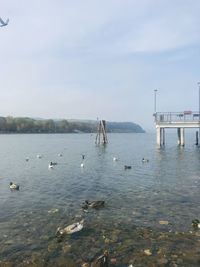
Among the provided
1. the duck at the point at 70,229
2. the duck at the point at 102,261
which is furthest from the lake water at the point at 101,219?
the duck at the point at 102,261

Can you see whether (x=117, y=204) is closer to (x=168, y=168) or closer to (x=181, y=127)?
(x=168, y=168)

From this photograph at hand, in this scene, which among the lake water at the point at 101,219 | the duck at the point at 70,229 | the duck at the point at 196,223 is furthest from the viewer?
the duck at the point at 196,223

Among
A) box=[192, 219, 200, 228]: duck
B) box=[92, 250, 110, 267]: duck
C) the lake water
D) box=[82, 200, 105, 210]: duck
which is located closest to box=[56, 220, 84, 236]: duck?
the lake water

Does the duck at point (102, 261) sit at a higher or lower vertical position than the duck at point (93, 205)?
lower

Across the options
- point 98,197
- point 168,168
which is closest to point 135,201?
point 98,197

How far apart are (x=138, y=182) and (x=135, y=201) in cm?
939

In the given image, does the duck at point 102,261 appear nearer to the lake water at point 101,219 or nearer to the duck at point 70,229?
the lake water at point 101,219

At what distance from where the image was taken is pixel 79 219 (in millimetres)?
21641

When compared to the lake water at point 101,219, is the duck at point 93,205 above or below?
above

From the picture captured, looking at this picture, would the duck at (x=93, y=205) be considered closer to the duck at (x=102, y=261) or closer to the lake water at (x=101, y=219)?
the lake water at (x=101, y=219)

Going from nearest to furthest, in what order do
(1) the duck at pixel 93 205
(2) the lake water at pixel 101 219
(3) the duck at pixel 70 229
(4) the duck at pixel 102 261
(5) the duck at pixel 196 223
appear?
(4) the duck at pixel 102 261 → (2) the lake water at pixel 101 219 → (3) the duck at pixel 70 229 → (5) the duck at pixel 196 223 → (1) the duck at pixel 93 205

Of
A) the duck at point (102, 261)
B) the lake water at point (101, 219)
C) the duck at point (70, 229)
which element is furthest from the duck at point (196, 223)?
the duck at point (102, 261)

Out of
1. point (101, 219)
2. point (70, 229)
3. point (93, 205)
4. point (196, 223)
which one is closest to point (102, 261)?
point (70, 229)

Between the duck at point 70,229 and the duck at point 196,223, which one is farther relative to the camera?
the duck at point 196,223
